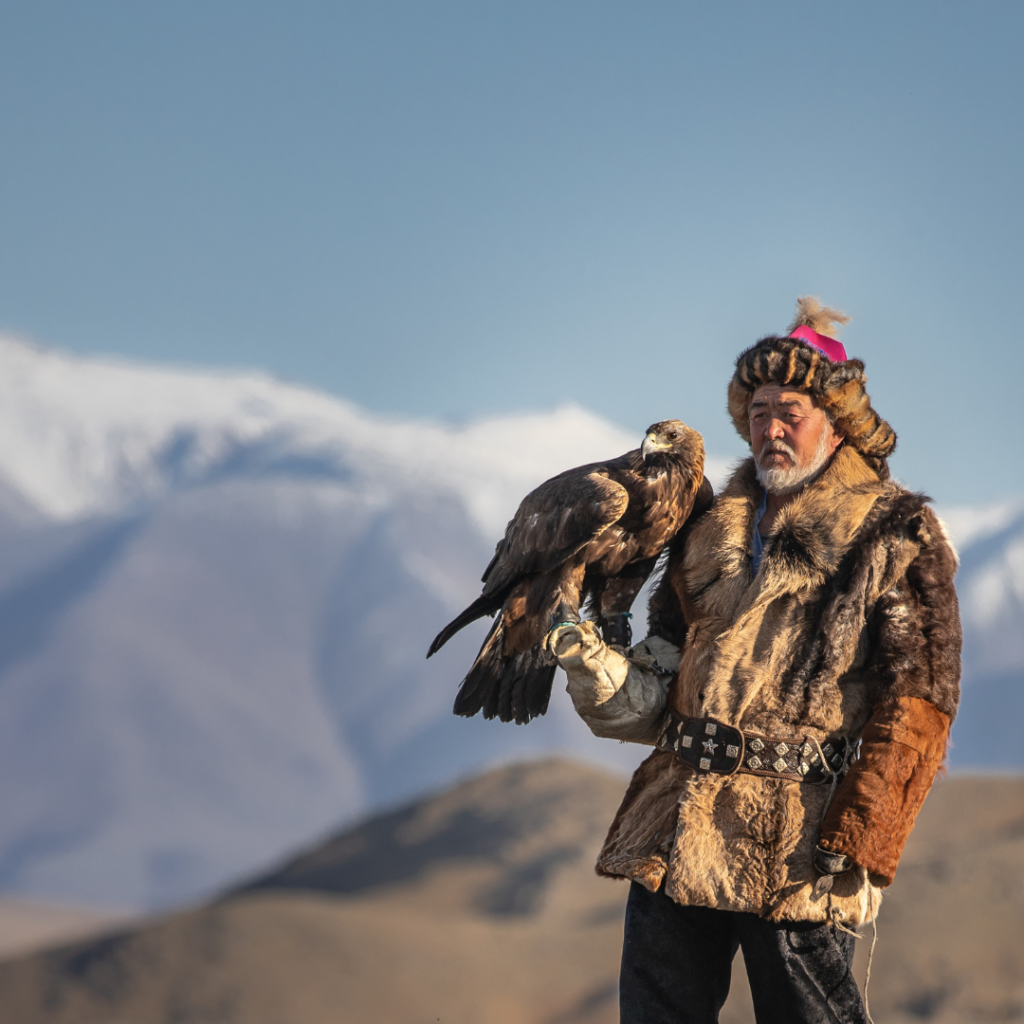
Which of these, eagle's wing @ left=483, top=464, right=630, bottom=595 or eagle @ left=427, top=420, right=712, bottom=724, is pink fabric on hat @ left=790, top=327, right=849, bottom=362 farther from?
eagle's wing @ left=483, top=464, right=630, bottom=595

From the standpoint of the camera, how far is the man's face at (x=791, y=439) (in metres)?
3.12

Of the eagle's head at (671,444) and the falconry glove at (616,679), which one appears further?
the eagle's head at (671,444)

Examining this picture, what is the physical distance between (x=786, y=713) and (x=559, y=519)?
0.76 meters

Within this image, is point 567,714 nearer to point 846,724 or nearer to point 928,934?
point 928,934

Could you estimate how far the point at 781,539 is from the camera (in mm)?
3010

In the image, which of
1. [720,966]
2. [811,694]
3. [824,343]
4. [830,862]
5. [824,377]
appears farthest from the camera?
[824,343]

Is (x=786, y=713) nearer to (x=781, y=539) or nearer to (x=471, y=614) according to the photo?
(x=781, y=539)

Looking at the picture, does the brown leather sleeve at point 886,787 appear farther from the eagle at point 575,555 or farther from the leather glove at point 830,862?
the eagle at point 575,555

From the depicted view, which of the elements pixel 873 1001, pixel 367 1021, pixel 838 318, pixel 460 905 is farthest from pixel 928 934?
pixel 838 318

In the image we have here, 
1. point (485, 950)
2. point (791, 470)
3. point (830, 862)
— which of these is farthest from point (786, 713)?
point (485, 950)

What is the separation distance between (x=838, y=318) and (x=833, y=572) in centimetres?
73

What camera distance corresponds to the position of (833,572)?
2945 millimetres

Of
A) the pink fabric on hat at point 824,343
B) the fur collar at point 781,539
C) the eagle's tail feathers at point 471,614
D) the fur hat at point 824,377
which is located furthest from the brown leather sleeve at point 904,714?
the eagle's tail feathers at point 471,614

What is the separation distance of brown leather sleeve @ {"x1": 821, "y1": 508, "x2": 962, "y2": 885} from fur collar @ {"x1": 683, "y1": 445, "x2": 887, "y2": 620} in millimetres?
158
